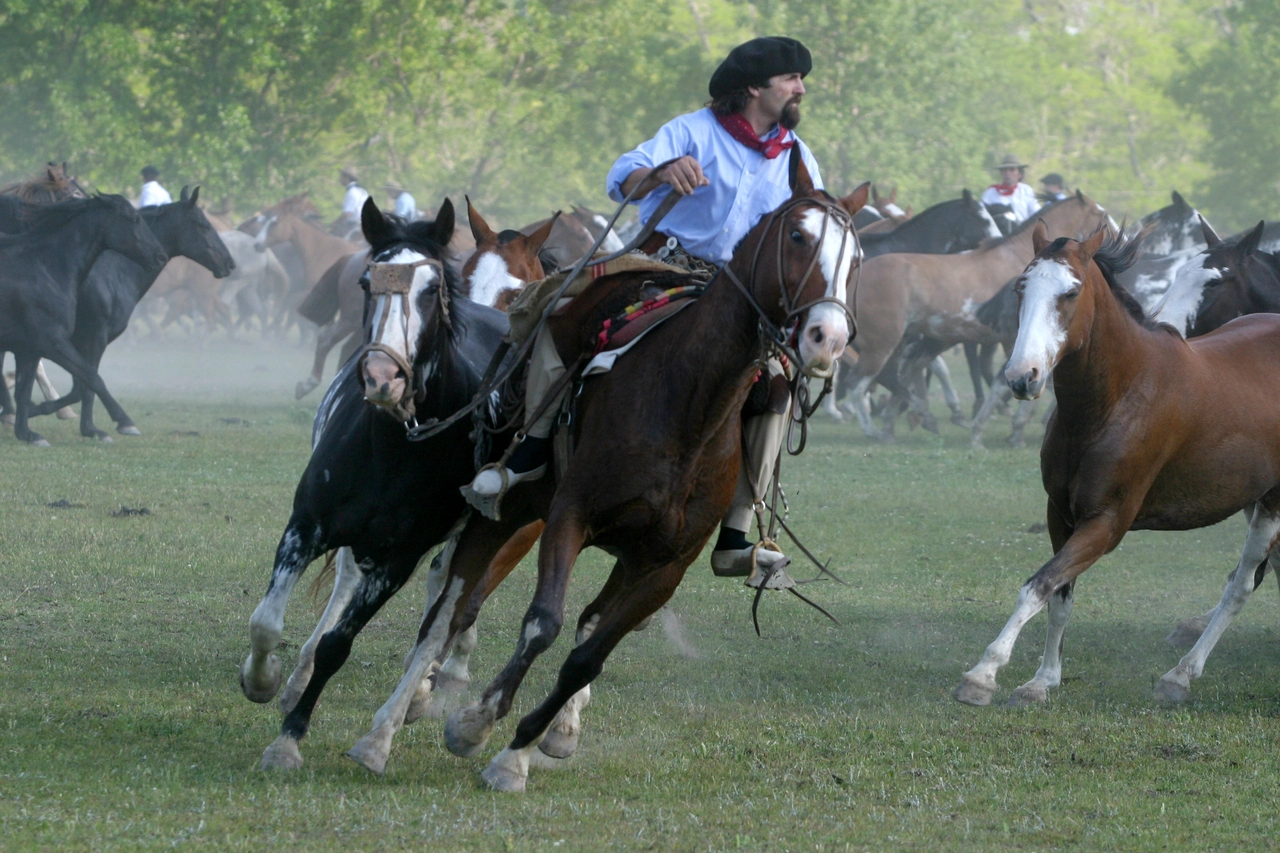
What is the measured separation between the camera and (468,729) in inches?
211

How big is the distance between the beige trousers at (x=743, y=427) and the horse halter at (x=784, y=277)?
0.57 metres

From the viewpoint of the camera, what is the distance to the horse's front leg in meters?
6.66

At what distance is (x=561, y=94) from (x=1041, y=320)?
36.7 m

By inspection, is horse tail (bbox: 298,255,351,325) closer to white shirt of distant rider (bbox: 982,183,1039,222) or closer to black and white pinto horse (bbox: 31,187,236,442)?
black and white pinto horse (bbox: 31,187,236,442)

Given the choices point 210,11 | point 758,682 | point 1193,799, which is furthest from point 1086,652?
point 210,11

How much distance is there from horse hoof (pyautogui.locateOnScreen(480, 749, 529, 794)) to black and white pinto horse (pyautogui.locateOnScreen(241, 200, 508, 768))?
0.69 m

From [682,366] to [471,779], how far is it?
5.37ft

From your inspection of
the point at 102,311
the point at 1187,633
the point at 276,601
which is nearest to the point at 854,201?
the point at 276,601

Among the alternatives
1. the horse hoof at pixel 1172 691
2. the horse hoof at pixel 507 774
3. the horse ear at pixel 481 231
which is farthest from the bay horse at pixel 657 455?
the horse ear at pixel 481 231

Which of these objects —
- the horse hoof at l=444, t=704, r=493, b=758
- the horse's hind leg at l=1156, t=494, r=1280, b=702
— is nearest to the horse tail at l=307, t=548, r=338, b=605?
the horse hoof at l=444, t=704, r=493, b=758

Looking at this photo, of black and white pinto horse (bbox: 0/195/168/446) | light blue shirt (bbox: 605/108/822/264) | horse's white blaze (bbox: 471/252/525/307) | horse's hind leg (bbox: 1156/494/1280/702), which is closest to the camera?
light blue shirt (bbox: 605/108/822/264)

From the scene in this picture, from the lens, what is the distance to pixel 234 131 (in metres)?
32.6

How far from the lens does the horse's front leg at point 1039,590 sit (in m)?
6.66

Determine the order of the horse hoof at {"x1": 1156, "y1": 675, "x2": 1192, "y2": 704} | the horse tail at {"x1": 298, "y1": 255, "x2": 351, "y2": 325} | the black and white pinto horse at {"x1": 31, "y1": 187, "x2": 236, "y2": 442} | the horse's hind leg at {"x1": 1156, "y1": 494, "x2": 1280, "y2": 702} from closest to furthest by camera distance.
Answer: the horse hoof at {"x1": 1156, "y1": 675, "x2": 1192, "y2": 704}
the horse's hind leg at {"x1": 1156, "y1": 494, "x2": 1280, "y2": 702}
the black and white pinto horse at {"x1": 31, "y1": 187, "x2": 236, "y2": 442}
the horse tail at {"x1": 298, "y1": 255, "x2": 351, "y2": 325}
